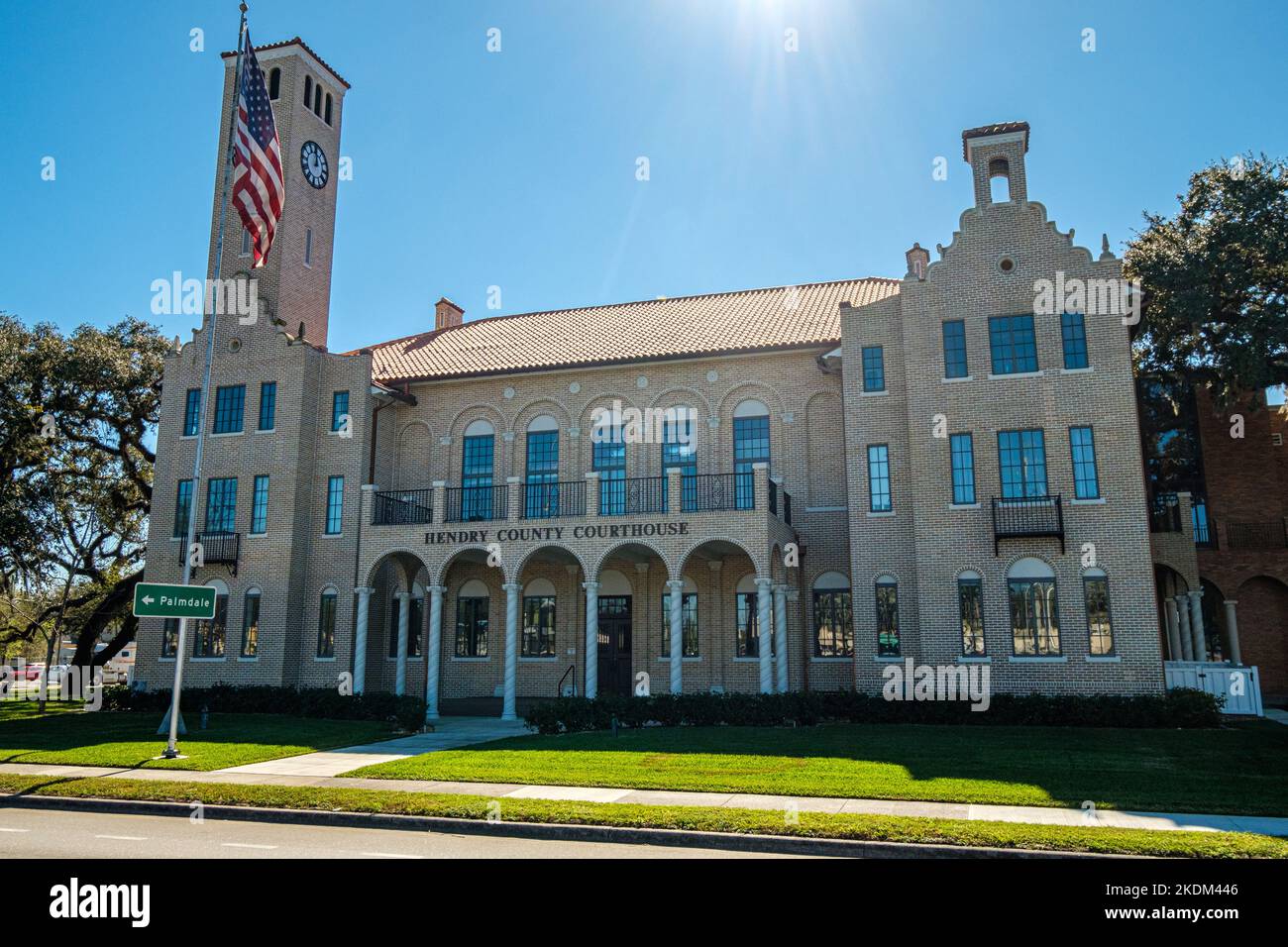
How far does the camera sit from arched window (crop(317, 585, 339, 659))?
27.9m

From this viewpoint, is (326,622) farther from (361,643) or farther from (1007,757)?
(1007,757)

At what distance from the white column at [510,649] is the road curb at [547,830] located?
12.4 meters

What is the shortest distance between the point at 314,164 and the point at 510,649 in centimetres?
1887

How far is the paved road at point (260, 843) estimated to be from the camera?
384 inches

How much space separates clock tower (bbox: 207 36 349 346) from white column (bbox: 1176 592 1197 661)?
96.1ft

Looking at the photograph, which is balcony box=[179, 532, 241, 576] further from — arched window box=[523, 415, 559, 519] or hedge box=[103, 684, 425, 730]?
arched window box=[523, 415, 559, 519]

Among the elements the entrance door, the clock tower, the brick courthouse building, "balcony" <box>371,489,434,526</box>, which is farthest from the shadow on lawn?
the clock tower

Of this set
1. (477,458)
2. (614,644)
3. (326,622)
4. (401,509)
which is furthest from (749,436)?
(326,622)

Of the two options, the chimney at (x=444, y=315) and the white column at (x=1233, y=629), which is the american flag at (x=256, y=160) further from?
the white column at (x=1233, y=629)

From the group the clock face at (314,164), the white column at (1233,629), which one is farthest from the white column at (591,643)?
the white column at (1233,629)

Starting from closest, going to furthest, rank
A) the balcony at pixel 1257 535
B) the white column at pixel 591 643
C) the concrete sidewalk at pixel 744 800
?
the concrete sidewalk at pixel 744 800 → the white column at pixel 591 643 → the balcony at pixel 1257 535
